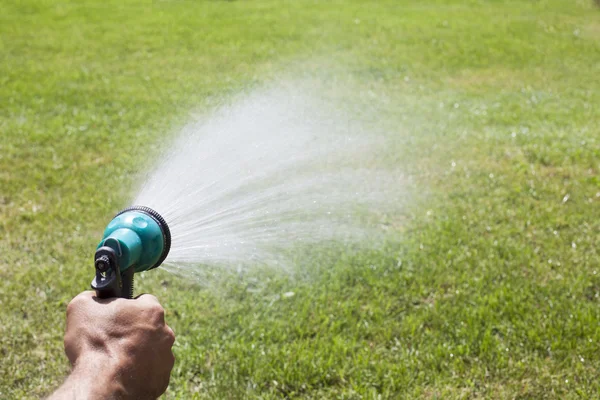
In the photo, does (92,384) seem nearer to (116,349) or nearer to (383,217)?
(116,349)

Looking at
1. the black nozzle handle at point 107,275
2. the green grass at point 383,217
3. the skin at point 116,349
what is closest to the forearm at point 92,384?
the skin at point 116,349

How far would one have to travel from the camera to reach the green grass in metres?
2.98

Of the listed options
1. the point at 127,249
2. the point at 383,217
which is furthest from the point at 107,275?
the point at 383,217

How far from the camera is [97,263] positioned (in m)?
1.60

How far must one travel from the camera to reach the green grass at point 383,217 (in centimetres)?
298

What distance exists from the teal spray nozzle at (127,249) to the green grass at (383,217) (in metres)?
1.25

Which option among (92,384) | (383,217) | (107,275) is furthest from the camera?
(383,217)

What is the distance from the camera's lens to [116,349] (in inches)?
59.3

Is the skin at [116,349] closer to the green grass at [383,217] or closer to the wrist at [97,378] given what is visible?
the wrist at [97,378]

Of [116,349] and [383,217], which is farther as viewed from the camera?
[383,217]

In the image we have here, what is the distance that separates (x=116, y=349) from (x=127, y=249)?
0.95 feet

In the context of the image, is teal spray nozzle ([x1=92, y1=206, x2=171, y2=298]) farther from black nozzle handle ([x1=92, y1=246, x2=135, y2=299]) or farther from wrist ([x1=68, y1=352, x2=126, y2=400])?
wrist ([x1=68, y1=352, x2=126, y2=400])

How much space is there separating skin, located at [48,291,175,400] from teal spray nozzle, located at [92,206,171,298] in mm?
54

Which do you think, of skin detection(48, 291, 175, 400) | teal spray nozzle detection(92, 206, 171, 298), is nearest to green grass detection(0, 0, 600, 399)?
teal spray nozzle detection(92, 206, 171, 298)
